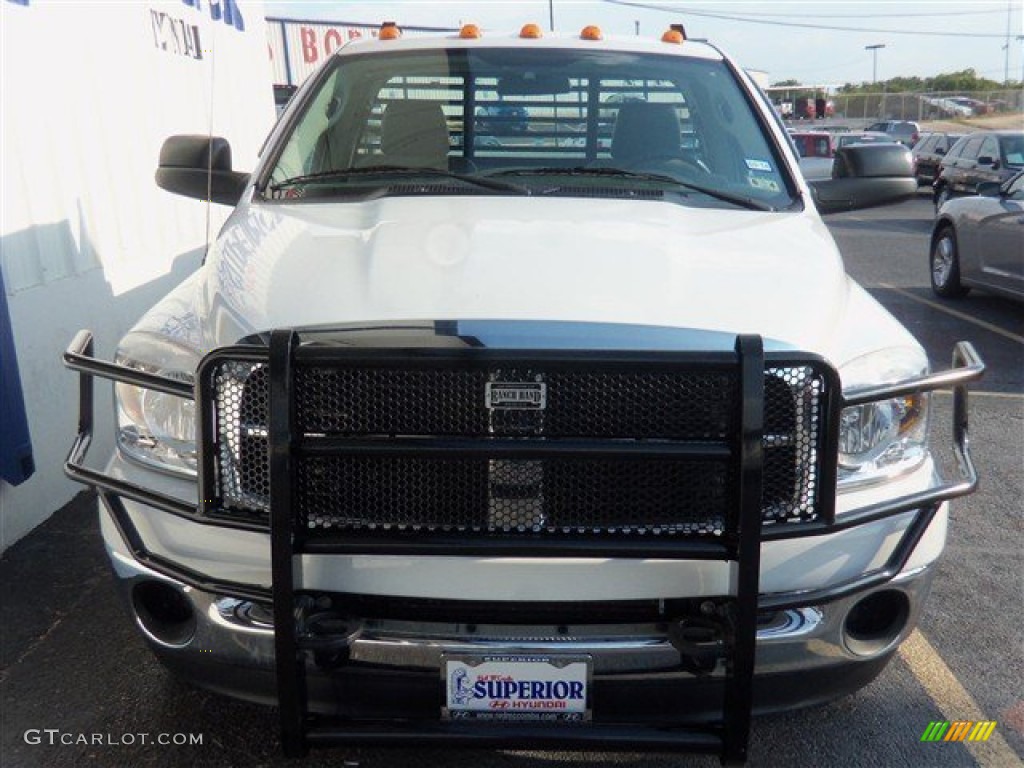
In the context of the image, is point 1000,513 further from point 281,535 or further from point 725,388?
point 281,535

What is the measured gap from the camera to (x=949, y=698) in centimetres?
360

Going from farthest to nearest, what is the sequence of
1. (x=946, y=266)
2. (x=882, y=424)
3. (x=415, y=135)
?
1. (x=946, y=266)
2. (x=415, y=135)
3. (x=882, y=424)

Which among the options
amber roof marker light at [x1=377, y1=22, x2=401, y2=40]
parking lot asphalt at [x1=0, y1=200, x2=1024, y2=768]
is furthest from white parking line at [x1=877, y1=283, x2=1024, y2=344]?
amber roof marker light at [x1=377, y1=22, x2=401, y2=40]

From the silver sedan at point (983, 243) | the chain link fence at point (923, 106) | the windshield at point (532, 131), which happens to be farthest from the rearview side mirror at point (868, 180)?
the chain link fence at point (923, 106)

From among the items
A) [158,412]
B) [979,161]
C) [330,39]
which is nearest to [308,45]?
[330,39]

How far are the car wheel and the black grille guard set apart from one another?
9.46 meters

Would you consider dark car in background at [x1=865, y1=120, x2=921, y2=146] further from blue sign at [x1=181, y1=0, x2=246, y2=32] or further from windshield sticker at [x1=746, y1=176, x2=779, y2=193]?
windshield sticker at [x1=746, y1=176, x2=779, y2=193]

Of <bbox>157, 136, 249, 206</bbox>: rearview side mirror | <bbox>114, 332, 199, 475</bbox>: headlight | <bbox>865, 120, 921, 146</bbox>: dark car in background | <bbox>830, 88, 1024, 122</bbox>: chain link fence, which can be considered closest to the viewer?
<bbox>114, 332, 199, 475</bbox>: headlight

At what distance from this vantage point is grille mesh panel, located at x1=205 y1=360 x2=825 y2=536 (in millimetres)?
2465

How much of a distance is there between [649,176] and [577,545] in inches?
68.9

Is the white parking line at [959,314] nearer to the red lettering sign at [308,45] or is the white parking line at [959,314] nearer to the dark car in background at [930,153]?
the dark car in background at [930,153]

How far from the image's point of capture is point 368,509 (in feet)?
8.35

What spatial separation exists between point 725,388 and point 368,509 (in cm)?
84

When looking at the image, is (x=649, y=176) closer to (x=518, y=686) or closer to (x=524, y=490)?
(x=524, y=490)
